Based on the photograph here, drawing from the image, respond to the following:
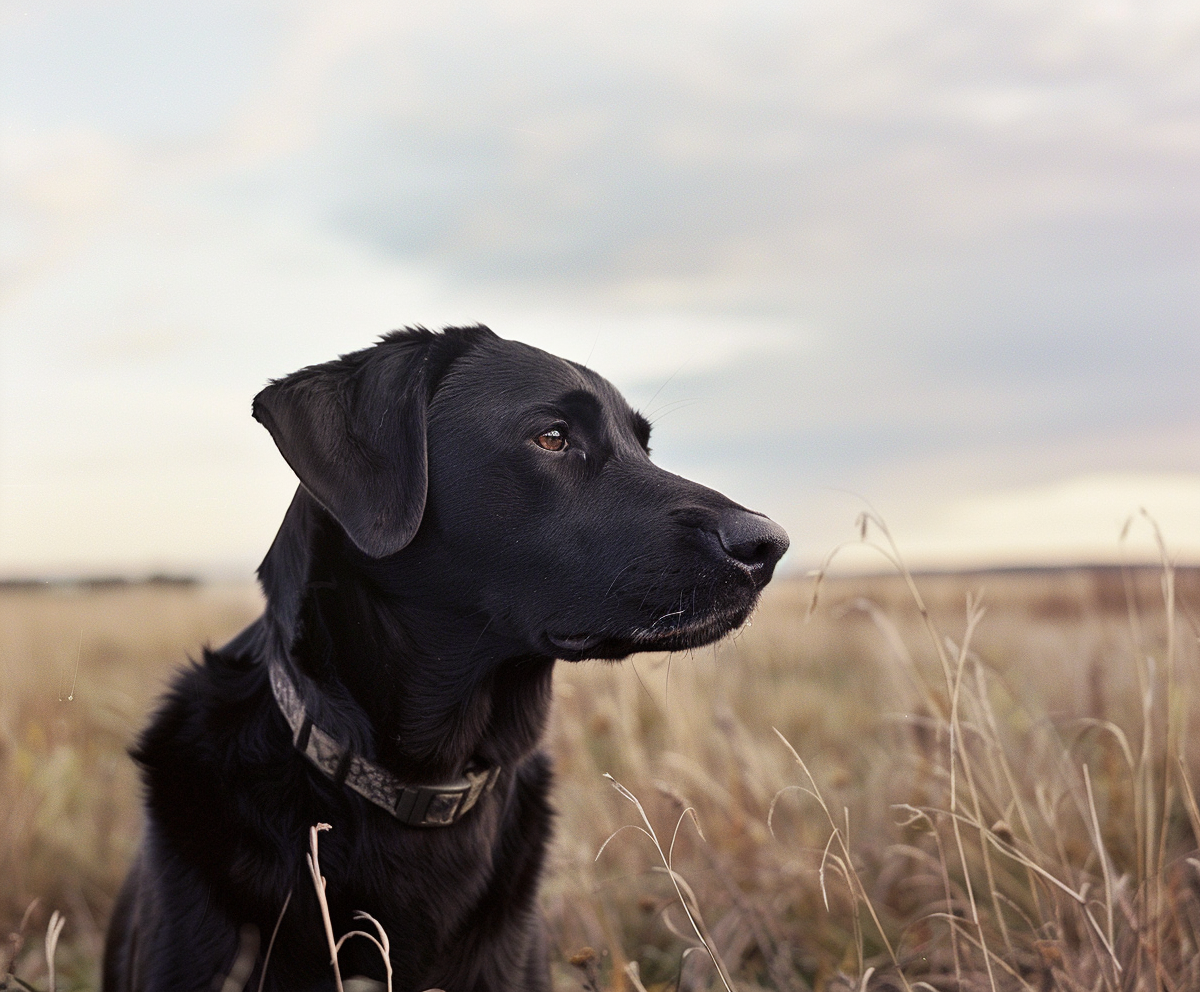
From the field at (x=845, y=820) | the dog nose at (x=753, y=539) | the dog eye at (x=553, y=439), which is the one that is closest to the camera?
the dog nose at (x=753, y=539)

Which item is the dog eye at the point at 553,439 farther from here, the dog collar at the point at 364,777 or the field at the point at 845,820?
the dog collar at the point at 364,777

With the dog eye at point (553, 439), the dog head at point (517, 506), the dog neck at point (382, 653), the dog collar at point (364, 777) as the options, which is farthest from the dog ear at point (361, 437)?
the dog collar at point (364, 777)

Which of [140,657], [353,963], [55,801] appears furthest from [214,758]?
[140,657]

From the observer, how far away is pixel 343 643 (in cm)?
227

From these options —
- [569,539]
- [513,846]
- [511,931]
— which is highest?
[569,539]

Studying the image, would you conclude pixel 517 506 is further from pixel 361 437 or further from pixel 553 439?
pixel 361 437

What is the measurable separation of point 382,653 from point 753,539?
830mm

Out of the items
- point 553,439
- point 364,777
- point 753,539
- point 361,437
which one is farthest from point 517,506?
point 364,777

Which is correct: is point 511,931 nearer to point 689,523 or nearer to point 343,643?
point 343,643

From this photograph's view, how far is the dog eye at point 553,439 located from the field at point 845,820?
53 centimetres

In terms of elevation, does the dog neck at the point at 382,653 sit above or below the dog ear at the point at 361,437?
below

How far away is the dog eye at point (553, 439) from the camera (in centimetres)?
241

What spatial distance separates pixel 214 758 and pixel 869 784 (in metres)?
2.57

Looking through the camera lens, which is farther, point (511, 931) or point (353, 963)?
point (511, 931)
